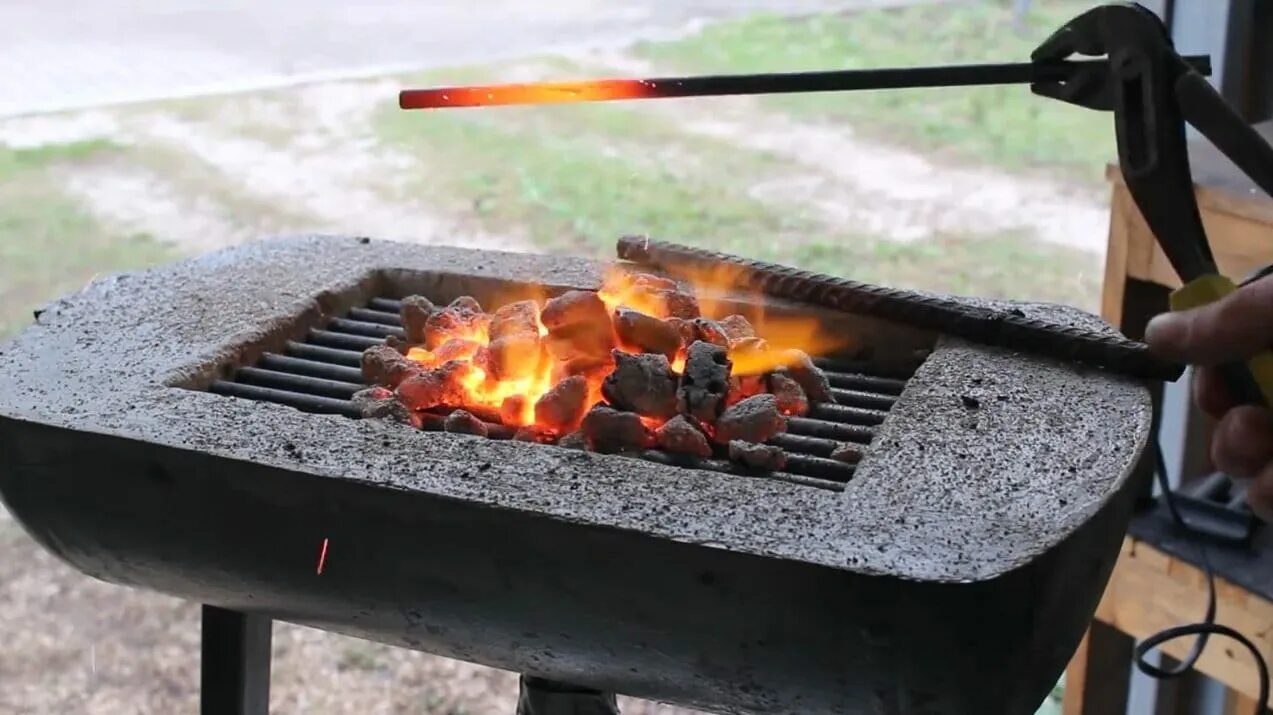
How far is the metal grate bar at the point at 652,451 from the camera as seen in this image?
1.02 metres

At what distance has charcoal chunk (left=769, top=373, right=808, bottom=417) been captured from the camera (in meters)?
1.12

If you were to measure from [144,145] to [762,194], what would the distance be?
1.28 m

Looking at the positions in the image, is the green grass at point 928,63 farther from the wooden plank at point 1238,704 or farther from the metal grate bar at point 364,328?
the metal grate bar at point 364,328

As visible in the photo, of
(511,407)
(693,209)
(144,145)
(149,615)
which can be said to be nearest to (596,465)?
(511,407)

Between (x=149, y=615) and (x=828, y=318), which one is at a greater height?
(x=828, y=318)

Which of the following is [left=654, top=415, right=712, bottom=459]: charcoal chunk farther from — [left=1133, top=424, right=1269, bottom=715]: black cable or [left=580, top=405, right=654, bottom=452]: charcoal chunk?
[left=1133, top=424, right=1269, bottom=715]: black cable

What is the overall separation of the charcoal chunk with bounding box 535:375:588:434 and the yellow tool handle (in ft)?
1.54

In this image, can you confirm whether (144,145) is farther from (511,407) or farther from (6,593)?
(511,407)

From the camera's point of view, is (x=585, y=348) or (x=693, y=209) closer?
(x=585, y=348)

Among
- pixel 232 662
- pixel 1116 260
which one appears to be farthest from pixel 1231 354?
pixel 232 662

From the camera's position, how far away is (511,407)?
111 cm

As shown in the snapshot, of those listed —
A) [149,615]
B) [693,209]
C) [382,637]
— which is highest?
[693,209]

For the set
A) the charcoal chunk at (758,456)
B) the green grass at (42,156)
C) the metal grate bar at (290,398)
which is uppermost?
the green grass at (42,156)

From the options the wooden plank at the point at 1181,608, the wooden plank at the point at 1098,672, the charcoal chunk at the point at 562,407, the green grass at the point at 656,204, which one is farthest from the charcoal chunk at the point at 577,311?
the green grass at the point at 656,204
